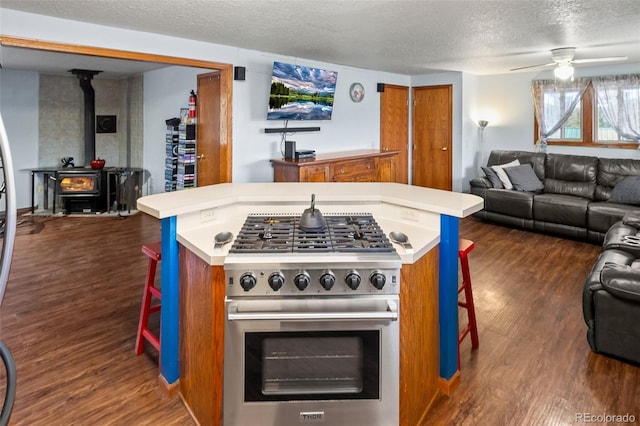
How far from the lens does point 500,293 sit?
11.3ft

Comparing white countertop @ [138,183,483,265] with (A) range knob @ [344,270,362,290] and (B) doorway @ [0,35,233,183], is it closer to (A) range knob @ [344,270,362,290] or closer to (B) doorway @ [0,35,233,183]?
(A) range knob @ [344,270,362,290]

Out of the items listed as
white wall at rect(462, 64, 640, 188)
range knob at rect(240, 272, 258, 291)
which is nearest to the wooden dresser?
white wall at rect(462, 64, 640, 188)

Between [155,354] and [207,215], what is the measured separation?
1036 millimetres

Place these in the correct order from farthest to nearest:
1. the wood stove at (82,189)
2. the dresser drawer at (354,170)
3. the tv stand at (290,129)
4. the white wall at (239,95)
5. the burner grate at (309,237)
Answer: the wood stove at (82,189), the dresser drawer at (354,170), the tv stand at (290,129), the white wall at (239,95), the burner grate at (309,237)

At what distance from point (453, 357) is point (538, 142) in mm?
5437

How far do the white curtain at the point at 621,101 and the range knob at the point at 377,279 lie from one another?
5.78 meters

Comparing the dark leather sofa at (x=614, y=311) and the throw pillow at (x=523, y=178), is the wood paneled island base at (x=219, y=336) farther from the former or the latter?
the throw pillow at (x=523, y=178)

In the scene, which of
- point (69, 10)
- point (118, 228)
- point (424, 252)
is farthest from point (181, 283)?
point (118, 228)

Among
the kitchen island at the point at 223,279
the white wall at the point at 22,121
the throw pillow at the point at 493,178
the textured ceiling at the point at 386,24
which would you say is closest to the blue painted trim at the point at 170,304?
the kitchen island at the point at 223,279

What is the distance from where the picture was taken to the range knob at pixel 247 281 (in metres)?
1.57

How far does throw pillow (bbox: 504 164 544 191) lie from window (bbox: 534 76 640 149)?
3.00 ft

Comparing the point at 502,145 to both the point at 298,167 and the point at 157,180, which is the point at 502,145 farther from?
the point at 157,180

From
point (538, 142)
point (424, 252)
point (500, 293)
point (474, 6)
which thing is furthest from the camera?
point (538, 142)

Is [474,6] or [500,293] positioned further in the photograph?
[500,293]
